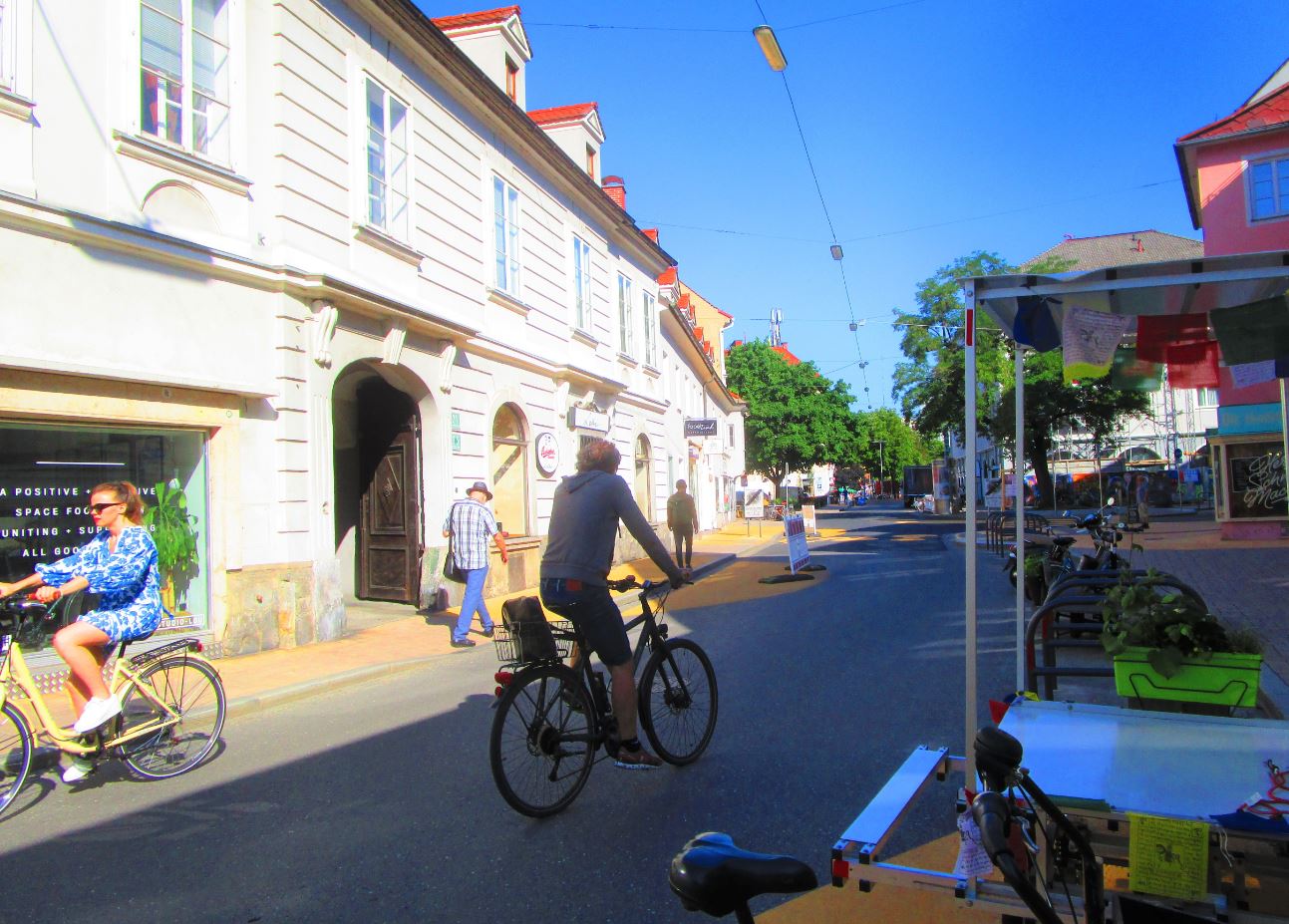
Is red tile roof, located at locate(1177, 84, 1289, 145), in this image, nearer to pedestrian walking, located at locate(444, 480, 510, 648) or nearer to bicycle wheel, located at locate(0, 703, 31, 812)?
pedestrian walking, located at locate(444, 480, 510, 648)

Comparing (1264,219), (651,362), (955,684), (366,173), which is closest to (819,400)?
(651,362)

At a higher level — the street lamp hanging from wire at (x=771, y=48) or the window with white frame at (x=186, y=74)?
the street lamp hanging from wire at (x=771, y=48)

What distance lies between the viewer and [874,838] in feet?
8.73

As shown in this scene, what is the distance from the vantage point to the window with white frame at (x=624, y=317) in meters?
22.8

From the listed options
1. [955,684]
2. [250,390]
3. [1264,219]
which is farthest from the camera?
[1264,219]

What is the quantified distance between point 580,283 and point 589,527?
16.1 metres

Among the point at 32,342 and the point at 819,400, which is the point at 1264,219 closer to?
the point at 32,342

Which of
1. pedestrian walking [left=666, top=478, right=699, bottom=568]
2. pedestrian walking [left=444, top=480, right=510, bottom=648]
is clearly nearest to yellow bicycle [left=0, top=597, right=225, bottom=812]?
pedestrian walking [left=444, top=480, right=510, bottom=648]

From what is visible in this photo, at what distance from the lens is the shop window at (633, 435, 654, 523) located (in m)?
24.4

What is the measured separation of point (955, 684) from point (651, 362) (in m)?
19.5

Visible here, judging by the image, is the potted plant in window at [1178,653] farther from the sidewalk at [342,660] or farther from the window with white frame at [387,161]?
the window with white frame at [387,161]

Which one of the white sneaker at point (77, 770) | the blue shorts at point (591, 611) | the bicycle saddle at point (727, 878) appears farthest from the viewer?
the white sneaker at point (77, 770)

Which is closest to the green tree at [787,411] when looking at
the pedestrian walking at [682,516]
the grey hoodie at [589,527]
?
the pedestrian walking at [682,516]

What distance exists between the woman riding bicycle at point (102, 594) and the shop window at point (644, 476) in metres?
18.9
